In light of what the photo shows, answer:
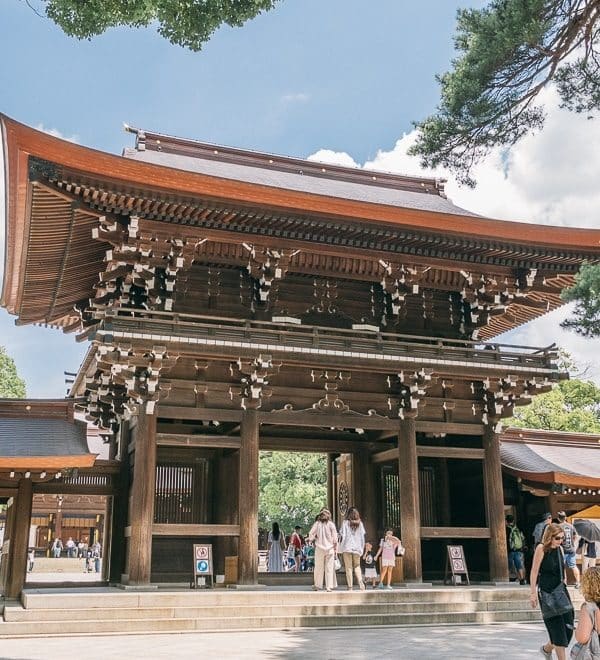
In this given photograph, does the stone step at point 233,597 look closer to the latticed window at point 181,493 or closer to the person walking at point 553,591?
the latticed window at point 181,493

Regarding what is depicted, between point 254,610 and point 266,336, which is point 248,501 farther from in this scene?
point 266,336

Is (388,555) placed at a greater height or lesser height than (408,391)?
lesser

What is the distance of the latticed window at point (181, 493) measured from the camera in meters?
15.8

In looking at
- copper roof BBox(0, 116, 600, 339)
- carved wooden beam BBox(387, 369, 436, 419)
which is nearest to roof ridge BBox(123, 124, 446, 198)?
copper roof BBox(0, 116, 600, 339)

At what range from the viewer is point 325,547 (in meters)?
14.0

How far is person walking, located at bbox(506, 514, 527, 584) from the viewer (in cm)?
1671

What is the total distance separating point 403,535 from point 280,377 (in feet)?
13.8

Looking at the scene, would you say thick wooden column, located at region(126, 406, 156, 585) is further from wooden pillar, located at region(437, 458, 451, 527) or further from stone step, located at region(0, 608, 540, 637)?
wooden pillar, located at region(437, 458, 451, 527)

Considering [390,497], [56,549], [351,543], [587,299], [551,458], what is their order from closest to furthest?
[587,299] < [351,543] < [390,497] < [551,458] < [56,549]

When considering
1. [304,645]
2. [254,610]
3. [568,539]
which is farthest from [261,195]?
[568,539]

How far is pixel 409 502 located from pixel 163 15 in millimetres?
10981

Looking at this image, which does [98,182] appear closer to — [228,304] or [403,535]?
[228,304]

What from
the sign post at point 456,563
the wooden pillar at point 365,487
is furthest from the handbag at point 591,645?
the wooden pillar at point 365,487

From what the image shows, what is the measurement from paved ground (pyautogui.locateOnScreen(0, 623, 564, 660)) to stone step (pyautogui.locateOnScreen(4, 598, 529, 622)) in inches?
20.6
